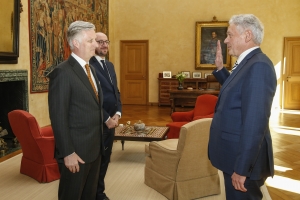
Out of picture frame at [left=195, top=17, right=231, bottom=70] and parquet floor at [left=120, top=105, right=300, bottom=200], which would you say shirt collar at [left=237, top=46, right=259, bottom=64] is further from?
picture frame at [left=195, top=17, right=231, bottom=70]

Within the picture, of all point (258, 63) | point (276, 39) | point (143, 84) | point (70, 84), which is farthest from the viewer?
point (143, 84)

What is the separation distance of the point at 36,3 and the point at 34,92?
6.46 ft

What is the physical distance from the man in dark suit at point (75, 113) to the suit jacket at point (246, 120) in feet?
2.90

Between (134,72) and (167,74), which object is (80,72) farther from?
(134,72)

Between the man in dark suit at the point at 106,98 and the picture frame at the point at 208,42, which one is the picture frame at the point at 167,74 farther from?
the man in dark suit at the point at 106,98

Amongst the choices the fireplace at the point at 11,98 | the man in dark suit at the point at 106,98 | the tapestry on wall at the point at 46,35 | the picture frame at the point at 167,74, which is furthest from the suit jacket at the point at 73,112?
the picture frame at the point at 167,74

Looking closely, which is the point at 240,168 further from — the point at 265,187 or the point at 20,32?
the point at 20,32

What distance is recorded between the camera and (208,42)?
11922mm

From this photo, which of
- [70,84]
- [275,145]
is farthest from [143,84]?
[70,84]

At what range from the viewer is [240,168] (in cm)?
171

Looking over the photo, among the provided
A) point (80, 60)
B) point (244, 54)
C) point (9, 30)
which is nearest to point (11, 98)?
point (9, 30)

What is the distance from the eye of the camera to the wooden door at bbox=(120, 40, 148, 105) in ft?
41.0

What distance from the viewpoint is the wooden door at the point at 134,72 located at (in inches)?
492

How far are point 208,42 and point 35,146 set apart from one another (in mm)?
9256
